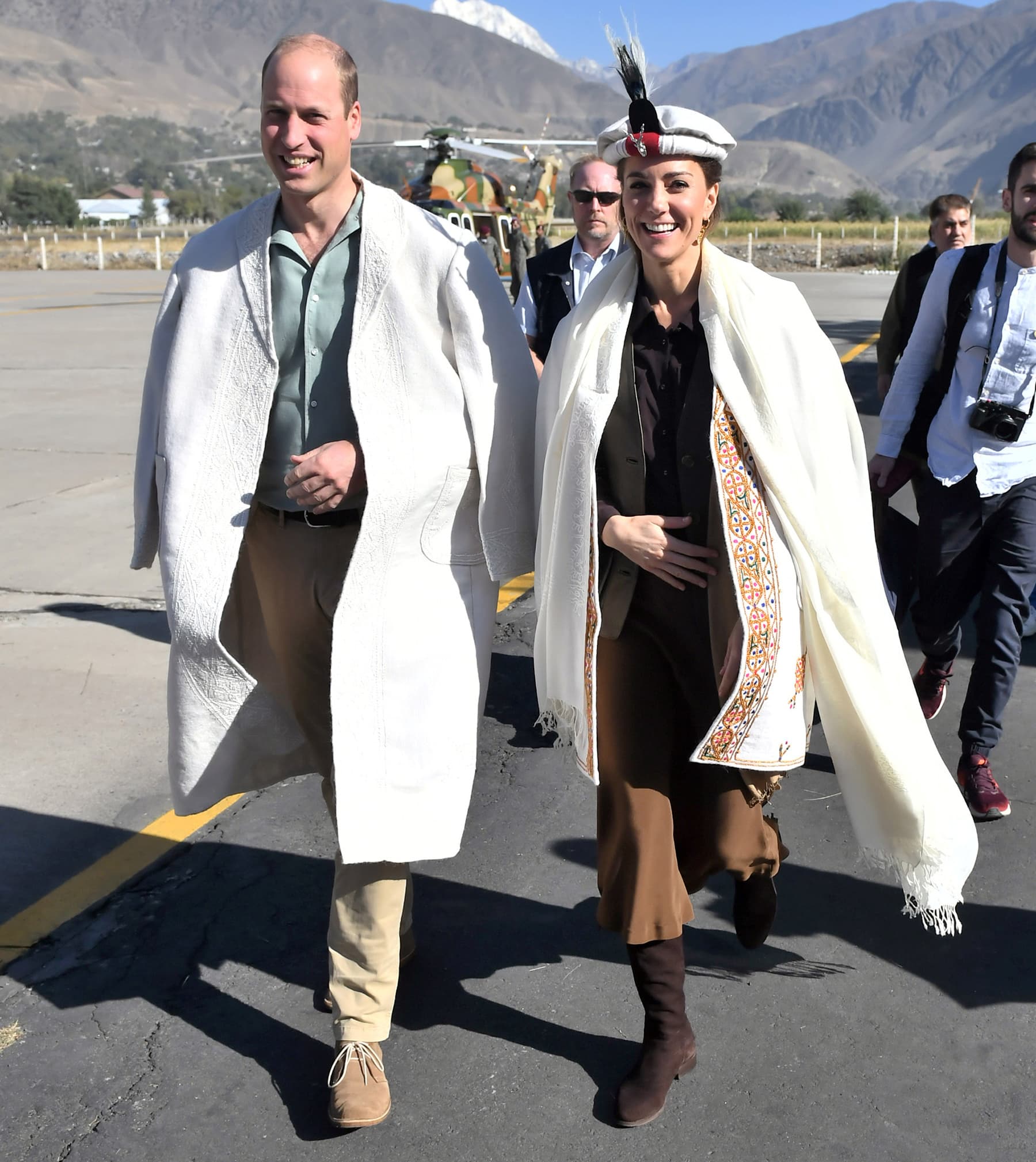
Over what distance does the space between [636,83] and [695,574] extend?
1.01 metres

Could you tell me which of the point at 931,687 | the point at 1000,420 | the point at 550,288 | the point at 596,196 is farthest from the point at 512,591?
the point at 1000,420

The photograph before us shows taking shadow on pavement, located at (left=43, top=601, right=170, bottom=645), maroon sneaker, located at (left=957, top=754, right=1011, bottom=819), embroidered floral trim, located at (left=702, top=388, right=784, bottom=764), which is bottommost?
shadow on pavement, located at (left=43, top=601, right=170, bottom=645)

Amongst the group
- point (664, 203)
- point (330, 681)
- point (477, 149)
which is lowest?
point (330, 681)

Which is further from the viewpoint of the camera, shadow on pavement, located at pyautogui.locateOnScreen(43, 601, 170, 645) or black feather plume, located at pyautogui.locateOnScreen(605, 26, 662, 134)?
shadow on pavement, located at pyautogui.locateOnScreen(43, 601, 170, 645)

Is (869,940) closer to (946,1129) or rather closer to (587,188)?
(946,1129)

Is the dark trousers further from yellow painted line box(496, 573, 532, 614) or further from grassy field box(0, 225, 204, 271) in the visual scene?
grassy field box(0, 225, 204, 271)

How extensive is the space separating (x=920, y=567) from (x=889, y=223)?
71395 millimetres

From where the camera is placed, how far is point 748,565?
260 centimetres

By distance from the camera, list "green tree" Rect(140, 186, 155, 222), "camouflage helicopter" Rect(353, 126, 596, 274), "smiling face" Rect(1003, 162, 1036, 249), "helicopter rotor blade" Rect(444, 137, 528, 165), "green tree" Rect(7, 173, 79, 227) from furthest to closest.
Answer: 1. "green tree" Rect(140, 186, 155, 222)
2. "green tree" Rect(7, 173, 79, 227)
3. "helicopter rotor blade" Rect(444, 137, 528, 165)
4. "camouflage helicopter" Rect(353, 126, 596, 274)
5. "smiling face" Rect(1003, 162, 1036, 249)

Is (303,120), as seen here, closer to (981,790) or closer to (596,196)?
(596,196)

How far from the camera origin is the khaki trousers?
2.82 m

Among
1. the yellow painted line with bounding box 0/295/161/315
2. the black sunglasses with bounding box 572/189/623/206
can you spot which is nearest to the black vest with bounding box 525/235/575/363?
the black sunglasses with bounding box 572/189/623/206

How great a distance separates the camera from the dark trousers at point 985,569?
4070 millimetres

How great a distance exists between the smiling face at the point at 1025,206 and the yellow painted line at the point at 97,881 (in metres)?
1.88
